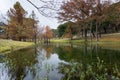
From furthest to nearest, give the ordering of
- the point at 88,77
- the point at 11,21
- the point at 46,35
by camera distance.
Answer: the point at 46,35
the point at 11,21
the point at 88,77

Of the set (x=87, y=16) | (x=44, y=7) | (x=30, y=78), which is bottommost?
(x=30, y=78)

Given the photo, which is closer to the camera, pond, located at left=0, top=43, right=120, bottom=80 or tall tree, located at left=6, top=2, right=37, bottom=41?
pond, located at left=0, top=43, right=120, bottom=80

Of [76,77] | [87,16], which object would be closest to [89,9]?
[87,16]

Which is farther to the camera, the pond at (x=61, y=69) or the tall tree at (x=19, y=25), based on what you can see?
the tall tree at (x=19, y=25)

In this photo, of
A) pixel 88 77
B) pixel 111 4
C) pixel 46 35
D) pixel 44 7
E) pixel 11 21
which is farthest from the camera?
pixel 46 35

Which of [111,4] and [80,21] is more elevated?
[111,4]

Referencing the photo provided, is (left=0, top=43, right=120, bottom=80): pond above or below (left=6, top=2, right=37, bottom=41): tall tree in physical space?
below

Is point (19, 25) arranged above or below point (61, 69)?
above

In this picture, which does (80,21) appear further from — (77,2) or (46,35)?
(46,35)

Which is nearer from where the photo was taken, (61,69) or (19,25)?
(61,69)

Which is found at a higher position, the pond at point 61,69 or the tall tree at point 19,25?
the tall tree at point 19,25

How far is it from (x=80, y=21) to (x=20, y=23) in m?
18.6

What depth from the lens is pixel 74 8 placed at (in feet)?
209

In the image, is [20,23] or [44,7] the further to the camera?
[20,23]
